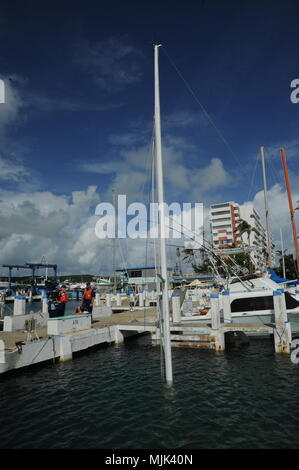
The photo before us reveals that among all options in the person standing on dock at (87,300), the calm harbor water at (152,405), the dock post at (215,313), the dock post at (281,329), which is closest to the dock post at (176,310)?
the dock post at (215,313)

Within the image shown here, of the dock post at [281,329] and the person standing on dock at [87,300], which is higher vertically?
the person standing on dock at [87,300]

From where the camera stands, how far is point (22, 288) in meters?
96.9

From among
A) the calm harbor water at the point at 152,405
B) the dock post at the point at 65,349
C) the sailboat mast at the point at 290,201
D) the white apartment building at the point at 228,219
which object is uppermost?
the white apartment building at the point at 228,219

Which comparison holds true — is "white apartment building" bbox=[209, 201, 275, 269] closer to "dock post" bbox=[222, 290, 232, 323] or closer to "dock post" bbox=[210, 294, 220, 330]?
"dock post" bbox=[222, 290, 232, 323]

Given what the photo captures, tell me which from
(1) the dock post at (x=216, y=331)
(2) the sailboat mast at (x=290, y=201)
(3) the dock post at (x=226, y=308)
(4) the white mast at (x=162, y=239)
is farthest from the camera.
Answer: (2) the sailboat mast at (x=290, y=201)

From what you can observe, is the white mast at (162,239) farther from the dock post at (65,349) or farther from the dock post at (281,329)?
the dock post at (281,329)

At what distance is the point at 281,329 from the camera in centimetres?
1532

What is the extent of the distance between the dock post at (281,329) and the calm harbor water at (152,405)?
82 centimetres

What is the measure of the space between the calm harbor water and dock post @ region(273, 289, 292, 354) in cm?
82

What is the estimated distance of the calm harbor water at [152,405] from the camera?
7715mm

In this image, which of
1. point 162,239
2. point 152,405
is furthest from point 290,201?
point 152,405

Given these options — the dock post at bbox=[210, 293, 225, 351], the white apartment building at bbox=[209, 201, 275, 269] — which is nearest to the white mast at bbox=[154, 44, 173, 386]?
the dock post at bbox=[210, 293, 225, 351]

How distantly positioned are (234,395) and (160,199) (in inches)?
300
